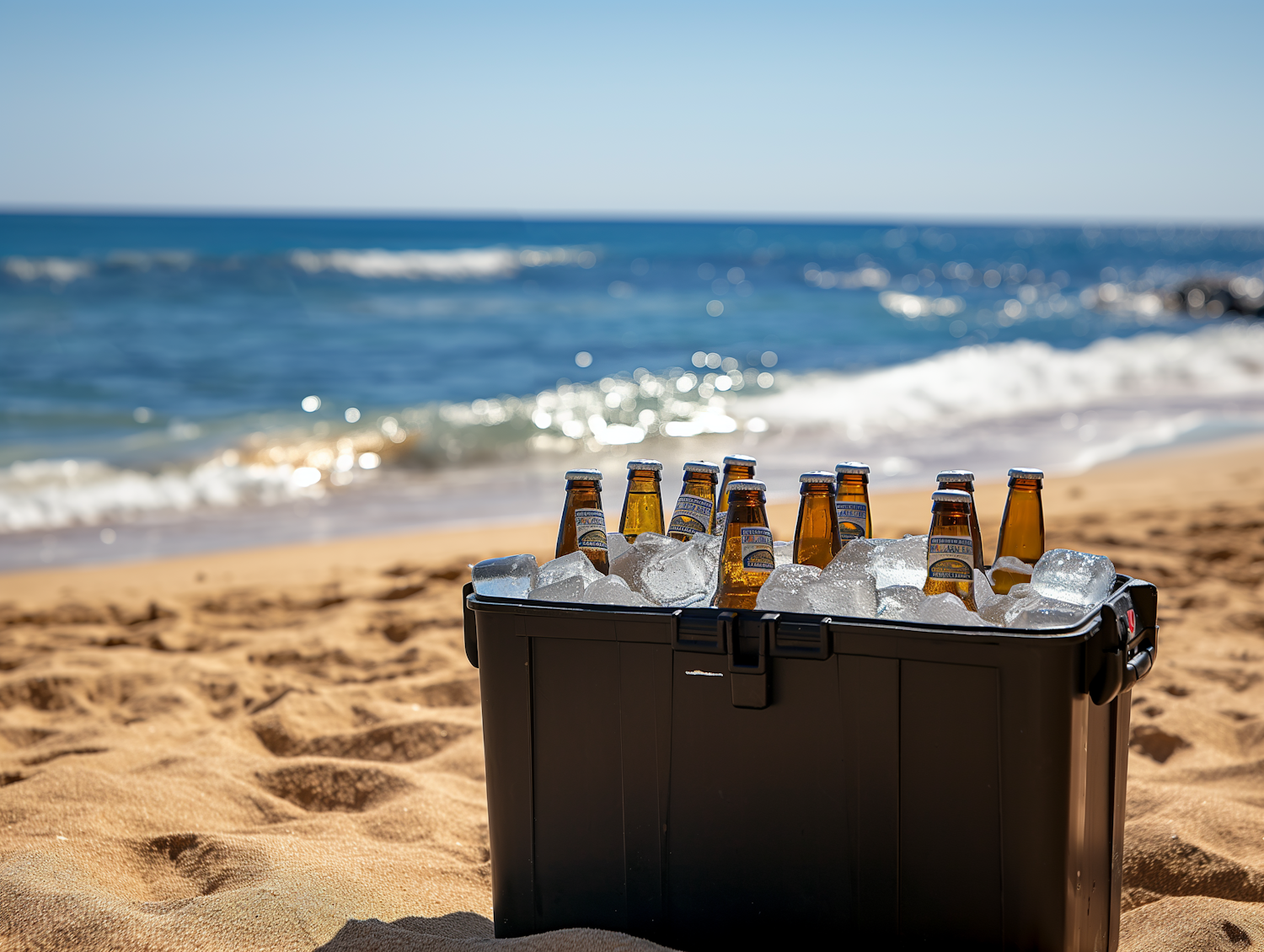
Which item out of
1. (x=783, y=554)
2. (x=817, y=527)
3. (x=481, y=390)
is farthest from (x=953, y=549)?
(x=481, y=390)

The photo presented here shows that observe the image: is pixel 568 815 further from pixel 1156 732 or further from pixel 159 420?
pixel 159 420

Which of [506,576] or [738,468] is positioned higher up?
[738,468]

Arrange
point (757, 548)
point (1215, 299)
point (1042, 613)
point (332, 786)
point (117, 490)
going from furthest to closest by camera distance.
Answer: point (1215, 299) → point (117, 490) → point (332, 786) → point (757, 548) → point (1042, 613)

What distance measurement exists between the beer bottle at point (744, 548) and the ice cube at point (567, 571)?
0.70 ft

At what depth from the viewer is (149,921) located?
1907 mm

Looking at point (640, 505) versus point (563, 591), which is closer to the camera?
point (563, 591)

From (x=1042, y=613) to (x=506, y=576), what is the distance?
2.80 feet

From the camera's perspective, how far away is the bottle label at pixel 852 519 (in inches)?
78.7

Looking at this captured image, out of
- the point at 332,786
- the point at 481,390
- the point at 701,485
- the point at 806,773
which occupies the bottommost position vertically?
the point at 332,786

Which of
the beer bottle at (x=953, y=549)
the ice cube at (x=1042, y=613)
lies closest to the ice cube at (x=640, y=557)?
the beer bottle at (x=953, y=549)

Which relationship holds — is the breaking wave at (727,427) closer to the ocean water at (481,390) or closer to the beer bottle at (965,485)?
the ocean water at (481,390)

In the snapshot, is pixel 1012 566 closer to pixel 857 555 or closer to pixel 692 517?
pixel 857 555

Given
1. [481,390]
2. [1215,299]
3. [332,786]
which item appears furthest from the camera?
[1215,299]

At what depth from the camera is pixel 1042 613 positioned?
1.55 m
